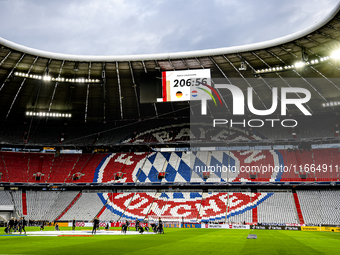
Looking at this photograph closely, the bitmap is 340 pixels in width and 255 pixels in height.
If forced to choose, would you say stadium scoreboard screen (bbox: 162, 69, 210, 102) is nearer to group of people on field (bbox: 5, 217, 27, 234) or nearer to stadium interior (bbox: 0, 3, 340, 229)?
stadium interior (bbox: 0, 3, 340, 229)

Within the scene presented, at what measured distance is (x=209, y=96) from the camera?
122ft

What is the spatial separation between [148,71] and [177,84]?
21.7 ft

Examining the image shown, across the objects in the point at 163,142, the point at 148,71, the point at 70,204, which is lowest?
the point at 70,204

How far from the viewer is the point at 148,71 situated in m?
39.7

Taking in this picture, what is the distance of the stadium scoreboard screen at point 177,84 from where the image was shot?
34.0 metres

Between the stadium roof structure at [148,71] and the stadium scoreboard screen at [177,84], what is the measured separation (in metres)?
2.10

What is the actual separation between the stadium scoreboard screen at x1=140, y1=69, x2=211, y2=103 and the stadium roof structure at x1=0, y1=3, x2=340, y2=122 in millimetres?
2099

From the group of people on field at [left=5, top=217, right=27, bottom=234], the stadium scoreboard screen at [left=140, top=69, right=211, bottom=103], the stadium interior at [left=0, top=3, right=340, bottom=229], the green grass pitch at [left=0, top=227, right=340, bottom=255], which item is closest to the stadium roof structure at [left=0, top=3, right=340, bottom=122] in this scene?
the stadium interior at [left=0, top=3, right=340, bottom=229]

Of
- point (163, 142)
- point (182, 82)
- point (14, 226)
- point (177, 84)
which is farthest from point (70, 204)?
point (182, 82)

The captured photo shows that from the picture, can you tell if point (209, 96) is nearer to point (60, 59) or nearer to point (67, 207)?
point (60, 59)

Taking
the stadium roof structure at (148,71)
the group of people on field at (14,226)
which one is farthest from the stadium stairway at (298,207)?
the group of people on field at (14,226)

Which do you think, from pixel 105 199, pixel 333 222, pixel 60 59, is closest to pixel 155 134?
pixel 105 199

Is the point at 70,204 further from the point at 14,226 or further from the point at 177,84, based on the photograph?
the point at 177,84

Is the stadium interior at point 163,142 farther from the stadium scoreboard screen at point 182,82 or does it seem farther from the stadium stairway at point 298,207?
the stadium scoreboard screen at point 182,82
